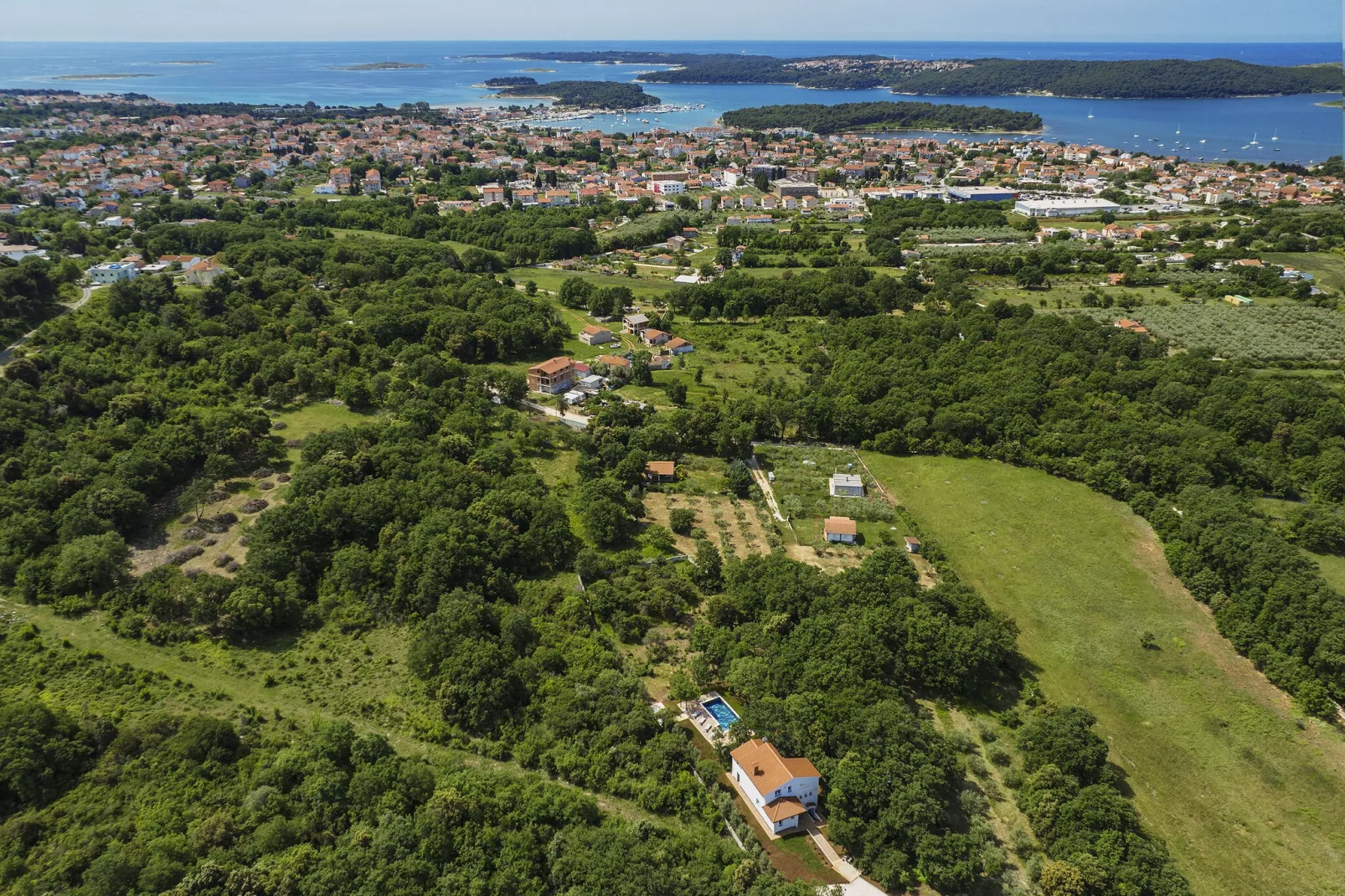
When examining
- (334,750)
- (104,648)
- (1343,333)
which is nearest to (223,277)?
(104,648)

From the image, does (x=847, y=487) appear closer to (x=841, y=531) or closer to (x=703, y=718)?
(x=841, y=531)

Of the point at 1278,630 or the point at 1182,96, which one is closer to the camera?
the point at 1278,630

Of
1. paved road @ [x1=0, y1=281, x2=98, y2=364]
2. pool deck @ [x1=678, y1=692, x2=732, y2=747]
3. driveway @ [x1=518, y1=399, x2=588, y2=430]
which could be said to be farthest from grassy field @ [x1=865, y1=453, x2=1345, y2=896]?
paved road @ [x1=0, y1=281, x2=98, y2=364]

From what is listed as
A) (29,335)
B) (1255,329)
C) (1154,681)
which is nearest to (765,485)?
(1154,681)

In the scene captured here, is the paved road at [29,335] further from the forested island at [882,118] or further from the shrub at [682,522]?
the forested island at [882,118]

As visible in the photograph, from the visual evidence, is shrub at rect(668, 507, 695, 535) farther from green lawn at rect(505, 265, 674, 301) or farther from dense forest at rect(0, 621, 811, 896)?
green lawn at rect(505, 265, 674, 301)

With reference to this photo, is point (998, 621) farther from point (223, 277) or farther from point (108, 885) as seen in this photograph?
point (223, 277)
